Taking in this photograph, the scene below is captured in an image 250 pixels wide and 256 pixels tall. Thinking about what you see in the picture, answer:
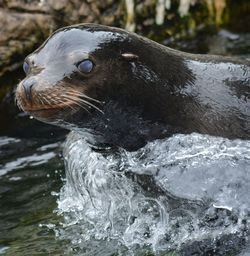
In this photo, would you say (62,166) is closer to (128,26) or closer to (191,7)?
(128,26)

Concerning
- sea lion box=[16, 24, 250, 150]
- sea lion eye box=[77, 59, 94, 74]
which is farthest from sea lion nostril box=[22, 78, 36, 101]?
sea lion eye box=[77, 59, 94, 74]

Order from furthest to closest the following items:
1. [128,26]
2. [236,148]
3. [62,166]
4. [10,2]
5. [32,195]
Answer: [128,26]
[10,2]
[62,166]
[32,195]
[236,148]

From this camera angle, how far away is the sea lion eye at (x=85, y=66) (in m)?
5.37

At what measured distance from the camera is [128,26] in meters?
10.1

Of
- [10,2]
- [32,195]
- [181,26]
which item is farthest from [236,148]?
[181,26]

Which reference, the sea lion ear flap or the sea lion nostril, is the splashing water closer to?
the sea lion ear flap

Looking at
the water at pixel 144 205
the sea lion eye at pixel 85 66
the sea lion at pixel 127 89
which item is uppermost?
the sea lion eye at pixel 85 66

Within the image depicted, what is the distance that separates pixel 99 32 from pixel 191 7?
5434 mm

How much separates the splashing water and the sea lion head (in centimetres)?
63

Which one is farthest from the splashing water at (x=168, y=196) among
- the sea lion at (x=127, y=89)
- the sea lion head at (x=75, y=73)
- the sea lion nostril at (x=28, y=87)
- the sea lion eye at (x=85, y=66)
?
the sea lion nostril at (x=28, y=87)

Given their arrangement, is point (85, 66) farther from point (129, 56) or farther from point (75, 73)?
point (129, 56)

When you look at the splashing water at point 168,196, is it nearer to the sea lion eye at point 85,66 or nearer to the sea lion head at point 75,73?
the sea lion head at point 75,73

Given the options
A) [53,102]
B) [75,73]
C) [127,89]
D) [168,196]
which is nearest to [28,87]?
[53,102]

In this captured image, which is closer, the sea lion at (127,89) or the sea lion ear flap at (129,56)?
the sea lion at (127,89)
